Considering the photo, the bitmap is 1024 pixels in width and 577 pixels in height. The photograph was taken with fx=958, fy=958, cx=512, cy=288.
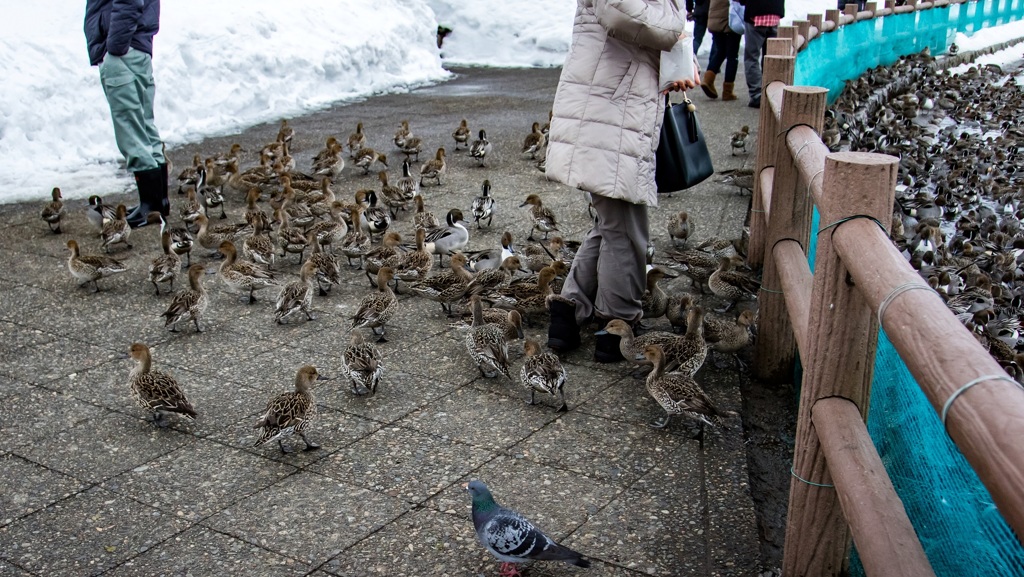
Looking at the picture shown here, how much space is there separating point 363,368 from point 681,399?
2.04m

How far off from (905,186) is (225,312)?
10518 mm

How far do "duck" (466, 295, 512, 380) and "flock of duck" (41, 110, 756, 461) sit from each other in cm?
1

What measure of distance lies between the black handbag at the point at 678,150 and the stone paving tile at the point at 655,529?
191 centimetres

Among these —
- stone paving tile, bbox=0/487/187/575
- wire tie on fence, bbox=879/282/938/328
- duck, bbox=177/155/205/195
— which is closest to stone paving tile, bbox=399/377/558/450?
stone paving tile, bbox=0/487/187/575

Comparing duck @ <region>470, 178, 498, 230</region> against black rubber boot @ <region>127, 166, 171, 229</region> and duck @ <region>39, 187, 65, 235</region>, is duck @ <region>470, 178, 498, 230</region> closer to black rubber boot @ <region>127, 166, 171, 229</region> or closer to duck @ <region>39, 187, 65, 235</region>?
black rubber boot @ <region>127, 166, 171, 229</region>

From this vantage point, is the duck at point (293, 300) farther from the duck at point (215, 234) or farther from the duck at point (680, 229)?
the duck at point (680, 229)

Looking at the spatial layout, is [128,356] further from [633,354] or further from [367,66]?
[367,66]

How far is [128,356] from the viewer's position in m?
7.07

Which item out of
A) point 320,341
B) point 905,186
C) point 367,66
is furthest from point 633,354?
point 367,66

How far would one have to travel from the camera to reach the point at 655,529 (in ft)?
15.1

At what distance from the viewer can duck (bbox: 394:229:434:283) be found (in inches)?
331

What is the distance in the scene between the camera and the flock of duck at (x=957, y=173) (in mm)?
9164

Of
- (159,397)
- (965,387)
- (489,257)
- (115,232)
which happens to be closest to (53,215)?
(115,232)

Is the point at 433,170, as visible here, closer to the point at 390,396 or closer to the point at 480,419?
the point at 390,396
